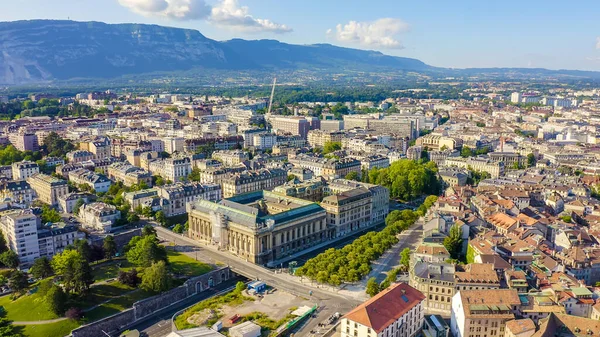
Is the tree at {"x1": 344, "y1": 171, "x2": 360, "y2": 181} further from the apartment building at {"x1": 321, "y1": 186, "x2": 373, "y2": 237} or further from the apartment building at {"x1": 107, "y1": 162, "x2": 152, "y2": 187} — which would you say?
the apartment building at {"x1": 107, "y1": 162, "x2": 152, "y2": 187}

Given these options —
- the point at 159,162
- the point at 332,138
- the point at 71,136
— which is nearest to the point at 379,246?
the point at 159,162

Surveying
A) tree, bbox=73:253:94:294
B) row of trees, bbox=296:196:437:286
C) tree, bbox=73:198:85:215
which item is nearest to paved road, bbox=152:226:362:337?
row of trees, bbox=296:196:437:286

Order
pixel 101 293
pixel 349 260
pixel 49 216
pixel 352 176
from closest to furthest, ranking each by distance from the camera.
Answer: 1. pixel 101 293
2. pixel 349 260
3. pixel 49 216
4. pixel 352 176

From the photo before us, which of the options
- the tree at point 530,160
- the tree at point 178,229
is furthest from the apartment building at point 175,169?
the tree at point 530,160

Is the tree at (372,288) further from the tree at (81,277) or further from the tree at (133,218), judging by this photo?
the tree at (133,218)

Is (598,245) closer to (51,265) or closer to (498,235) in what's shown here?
(498,235)

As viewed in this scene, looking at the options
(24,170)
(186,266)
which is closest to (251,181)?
(186,266)

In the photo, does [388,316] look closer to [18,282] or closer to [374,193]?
[18,282]
